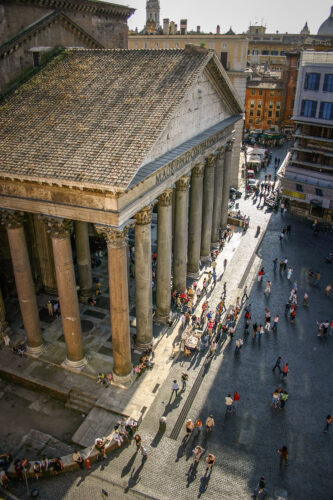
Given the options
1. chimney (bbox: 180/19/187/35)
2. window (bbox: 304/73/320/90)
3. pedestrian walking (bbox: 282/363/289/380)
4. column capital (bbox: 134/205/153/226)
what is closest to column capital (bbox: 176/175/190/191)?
column capital (bbox: 134/205/153/226)

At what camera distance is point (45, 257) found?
31406mm

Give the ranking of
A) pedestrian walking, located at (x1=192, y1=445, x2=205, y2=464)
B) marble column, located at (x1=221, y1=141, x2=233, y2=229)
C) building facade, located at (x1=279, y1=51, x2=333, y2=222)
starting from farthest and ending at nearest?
1. building facade, located at (x1=279, y1=51, x2=333, y2=222)
2. marble column, located at (x1=221, y1=141, x2=233, y2=229)
3. pedestrian walking, located at (x1=192, y1=445, x2=205, y2=464)

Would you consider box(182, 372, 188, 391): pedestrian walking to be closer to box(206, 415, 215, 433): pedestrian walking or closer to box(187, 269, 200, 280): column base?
box(206, 415, 215, 433): pedestrian walking

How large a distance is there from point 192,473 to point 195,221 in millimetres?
19020

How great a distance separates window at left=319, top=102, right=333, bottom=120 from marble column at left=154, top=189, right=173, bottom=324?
3090cm

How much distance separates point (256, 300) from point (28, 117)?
865 inches

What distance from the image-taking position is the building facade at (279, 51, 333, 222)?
155 ft

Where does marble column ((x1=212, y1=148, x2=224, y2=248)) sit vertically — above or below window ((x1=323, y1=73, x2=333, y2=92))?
below

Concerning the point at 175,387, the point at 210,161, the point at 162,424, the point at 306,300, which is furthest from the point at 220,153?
the point at 162,424

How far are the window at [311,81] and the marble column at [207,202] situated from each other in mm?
21888

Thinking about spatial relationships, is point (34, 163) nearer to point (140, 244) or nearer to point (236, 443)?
point (140, 244)

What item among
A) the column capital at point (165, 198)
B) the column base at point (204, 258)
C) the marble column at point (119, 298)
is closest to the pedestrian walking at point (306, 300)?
the column base at point (204, 258)

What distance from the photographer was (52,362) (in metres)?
25.4

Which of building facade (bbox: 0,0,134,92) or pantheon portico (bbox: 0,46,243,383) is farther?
building facade (bbox: 0,0,134,92)
